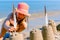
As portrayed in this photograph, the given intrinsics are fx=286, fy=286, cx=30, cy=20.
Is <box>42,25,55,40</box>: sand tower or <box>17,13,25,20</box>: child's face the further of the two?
<box>42,25,55,40</box>: sand tower

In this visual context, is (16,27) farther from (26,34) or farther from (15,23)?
(26,34)

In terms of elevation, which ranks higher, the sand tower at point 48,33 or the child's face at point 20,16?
the child's face at point 20,16

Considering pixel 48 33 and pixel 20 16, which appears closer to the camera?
pixel 20 16

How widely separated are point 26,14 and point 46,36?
1401mm

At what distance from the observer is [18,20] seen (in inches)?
213

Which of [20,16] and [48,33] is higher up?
[20,16]

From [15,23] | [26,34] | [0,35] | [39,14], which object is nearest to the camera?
[15,23]

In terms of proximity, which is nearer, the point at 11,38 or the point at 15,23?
the point at 11,38

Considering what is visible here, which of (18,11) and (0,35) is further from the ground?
(18,11)

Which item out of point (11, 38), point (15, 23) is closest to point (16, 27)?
point (15, 23)

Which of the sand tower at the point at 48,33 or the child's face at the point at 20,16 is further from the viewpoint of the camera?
the sand tower at the point at 48,33

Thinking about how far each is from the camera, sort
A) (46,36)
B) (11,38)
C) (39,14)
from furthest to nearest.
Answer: (39,14), (46,36), (11,38)

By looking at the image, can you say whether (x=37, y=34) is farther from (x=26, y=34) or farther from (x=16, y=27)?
(x=26, y=34)

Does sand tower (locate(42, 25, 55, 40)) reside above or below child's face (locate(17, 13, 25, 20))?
below
